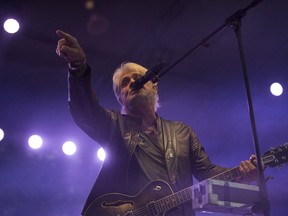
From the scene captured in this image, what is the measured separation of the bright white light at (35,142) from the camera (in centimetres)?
644

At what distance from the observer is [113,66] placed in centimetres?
554

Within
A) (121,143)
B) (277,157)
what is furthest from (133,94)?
(277,157)

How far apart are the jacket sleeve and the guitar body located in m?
0.46

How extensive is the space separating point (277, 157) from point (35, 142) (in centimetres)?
498

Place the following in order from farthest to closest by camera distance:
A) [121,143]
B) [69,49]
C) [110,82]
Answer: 1. [110,82]
2. [121,143]
3. [69,49]

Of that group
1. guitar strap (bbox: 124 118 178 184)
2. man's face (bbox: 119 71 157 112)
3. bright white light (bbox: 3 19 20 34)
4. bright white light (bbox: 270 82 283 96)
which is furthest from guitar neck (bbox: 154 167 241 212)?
bright white light (bbox: 270 82 283 96)

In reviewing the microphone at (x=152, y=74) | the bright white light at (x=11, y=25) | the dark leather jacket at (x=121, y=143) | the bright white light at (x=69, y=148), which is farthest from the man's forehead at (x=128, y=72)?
the bright white light at (x=69, y=148)

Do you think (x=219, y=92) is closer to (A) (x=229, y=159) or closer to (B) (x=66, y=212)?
(A) (x=229, y=159)

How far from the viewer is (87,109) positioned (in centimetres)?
242

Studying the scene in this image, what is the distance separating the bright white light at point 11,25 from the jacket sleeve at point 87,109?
2.58m

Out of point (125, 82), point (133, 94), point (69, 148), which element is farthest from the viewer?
point (69, 148)

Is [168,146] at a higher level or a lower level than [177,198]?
higher

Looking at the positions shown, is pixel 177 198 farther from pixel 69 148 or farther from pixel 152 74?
pixel 69 148

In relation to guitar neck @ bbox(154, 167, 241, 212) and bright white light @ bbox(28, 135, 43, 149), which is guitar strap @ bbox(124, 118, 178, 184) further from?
bright white light @ bbox(28, 135, 43, 149)
